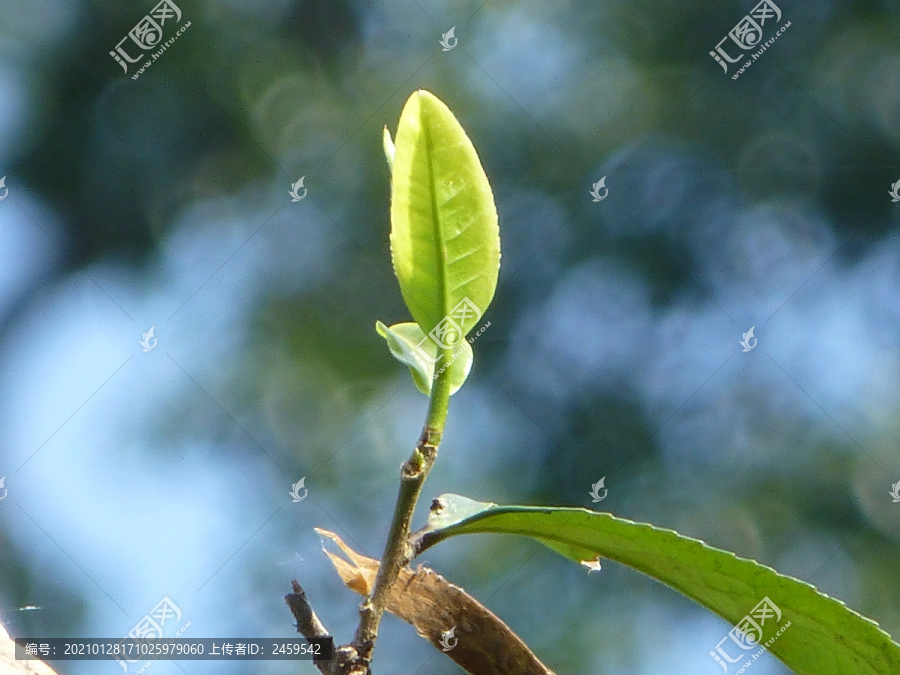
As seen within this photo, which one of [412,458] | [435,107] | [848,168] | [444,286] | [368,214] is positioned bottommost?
[412,458]

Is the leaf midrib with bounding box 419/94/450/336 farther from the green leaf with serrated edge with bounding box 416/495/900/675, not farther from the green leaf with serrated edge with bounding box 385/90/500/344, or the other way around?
the green leaf with serrated edge with bounding box 416/495/900/675

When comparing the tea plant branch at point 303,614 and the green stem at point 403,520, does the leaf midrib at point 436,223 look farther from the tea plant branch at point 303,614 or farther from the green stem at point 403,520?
the tea plant branch at point 303,614

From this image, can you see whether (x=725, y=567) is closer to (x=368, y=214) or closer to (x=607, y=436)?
(x=607, y=436)

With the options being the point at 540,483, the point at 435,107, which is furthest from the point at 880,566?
the point at 435,107

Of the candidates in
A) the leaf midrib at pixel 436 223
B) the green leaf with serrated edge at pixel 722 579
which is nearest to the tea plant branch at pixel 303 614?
the green leaf with serrated edge at pixel 722 579

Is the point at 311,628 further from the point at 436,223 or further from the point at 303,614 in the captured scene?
the point at 436,223

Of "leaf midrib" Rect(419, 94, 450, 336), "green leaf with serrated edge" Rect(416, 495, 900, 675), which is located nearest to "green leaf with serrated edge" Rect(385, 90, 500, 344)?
"leaf midrib" Rect(419, 94, 450, 336)
